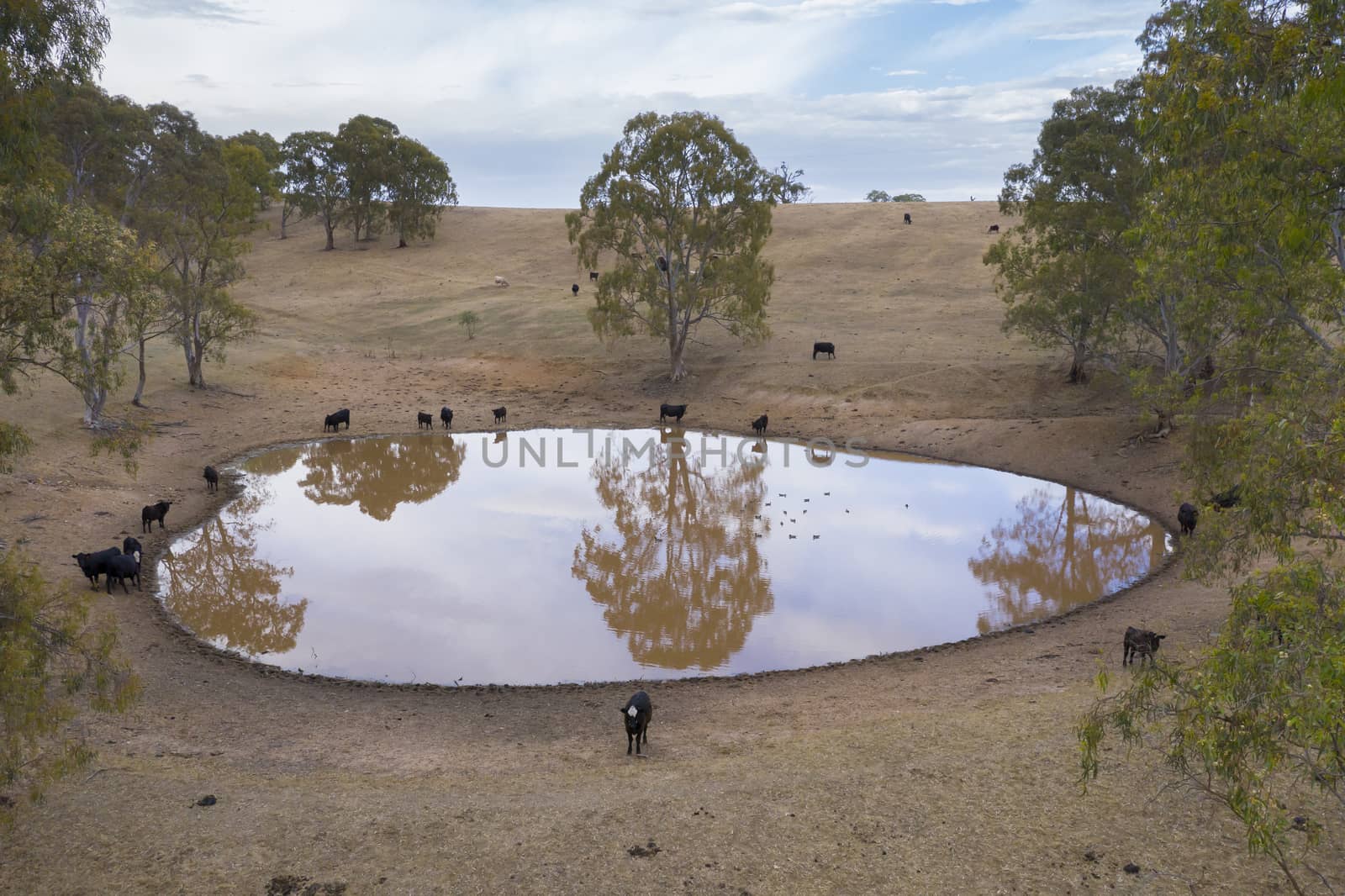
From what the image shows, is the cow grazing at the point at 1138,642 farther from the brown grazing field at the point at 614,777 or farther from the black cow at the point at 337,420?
the black cow at the point at 337,420

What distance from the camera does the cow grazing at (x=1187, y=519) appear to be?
2062cm

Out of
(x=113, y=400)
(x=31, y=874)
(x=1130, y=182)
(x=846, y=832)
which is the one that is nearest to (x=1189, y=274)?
(x=846, y=832)

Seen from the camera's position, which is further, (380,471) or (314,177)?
(314,177)

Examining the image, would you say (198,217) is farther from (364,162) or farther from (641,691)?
(364,162)

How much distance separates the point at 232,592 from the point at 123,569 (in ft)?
6.60

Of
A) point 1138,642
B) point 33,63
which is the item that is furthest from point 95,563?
point 1138,642

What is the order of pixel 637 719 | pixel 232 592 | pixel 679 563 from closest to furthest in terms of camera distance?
pixel 637 719 < pixel 232 592 < pixel 679 563

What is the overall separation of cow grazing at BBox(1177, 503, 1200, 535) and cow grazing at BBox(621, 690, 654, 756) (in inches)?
579

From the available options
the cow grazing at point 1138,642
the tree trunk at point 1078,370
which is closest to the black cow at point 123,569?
the cow grazing at point 1138,642

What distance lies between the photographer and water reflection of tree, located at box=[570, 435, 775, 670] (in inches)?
656

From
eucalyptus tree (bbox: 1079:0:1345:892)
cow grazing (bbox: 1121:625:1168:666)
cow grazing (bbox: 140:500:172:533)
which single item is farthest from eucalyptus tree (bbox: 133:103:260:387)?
eucalyptus tree (bbox: 1079:0:1345:892)

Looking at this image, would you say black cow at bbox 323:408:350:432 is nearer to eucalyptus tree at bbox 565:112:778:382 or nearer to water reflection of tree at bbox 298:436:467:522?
water reflection of tree at bbox 298:436:467:522

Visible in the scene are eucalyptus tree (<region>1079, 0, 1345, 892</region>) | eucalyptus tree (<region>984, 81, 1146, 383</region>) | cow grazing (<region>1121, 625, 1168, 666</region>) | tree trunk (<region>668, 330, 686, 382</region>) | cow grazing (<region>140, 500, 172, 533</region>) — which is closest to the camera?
eucalyptus tree (<region>1079, 0, 1345, 892</region>)

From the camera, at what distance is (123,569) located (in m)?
17.8
